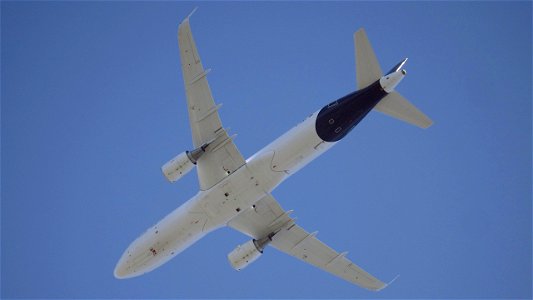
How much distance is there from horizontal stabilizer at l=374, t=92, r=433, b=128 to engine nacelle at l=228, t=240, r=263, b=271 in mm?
11283

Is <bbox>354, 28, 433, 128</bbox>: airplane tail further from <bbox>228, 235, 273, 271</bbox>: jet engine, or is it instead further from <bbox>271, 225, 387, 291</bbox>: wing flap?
<bbox>228, 235, 273, 271</bbox>: jet engine

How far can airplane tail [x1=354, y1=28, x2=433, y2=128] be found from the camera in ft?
114

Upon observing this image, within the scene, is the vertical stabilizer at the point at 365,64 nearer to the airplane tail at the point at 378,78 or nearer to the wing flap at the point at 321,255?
the airplane tail at the point at 378,78

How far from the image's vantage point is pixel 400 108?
35906 mm

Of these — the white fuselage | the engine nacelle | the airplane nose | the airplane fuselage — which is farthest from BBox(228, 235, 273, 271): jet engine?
the airplane nose

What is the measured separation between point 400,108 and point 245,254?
1233 centimetres

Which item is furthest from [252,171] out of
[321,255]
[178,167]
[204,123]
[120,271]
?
[120,271]

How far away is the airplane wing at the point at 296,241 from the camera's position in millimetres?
41375

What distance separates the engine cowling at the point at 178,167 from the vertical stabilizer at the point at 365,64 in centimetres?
947

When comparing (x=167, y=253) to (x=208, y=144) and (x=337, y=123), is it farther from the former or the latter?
(x=337, y=123)

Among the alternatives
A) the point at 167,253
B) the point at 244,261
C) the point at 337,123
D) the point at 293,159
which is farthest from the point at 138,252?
the point at 337,123

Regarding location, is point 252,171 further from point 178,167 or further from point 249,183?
point 178,167

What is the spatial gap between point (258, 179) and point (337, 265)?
9000 mm

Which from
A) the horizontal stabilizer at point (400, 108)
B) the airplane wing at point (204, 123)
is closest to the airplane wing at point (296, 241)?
the airplane wing at point (204, 123)
